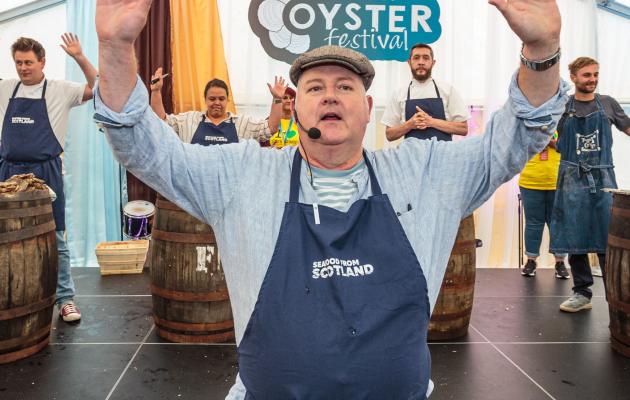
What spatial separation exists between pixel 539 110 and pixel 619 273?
6.89 ft

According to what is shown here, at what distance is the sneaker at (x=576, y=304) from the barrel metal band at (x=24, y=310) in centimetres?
326

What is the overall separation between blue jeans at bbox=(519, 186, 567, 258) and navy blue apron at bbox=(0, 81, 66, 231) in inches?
148

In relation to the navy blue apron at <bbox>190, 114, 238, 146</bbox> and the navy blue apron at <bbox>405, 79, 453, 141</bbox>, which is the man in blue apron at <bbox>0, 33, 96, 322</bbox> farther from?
the navy blue apron at <bbox>405, 79, 453, 141</bbox>

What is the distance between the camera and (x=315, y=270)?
43.3 inches

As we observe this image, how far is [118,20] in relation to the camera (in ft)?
3.26

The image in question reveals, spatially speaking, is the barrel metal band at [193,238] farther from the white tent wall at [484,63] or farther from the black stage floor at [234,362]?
the white tent wall at [484,63]

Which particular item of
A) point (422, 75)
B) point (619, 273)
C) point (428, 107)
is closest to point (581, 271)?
point (619, 273)

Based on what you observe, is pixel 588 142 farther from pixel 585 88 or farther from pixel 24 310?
pixel 24 310

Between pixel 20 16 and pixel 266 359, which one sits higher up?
pixel 20 16

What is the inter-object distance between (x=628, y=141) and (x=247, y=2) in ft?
13.2

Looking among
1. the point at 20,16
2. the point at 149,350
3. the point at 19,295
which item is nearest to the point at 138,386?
the point at 149,350

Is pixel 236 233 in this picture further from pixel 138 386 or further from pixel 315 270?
pixel 138 386

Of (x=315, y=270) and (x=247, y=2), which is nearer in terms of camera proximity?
(x=315, y=270)

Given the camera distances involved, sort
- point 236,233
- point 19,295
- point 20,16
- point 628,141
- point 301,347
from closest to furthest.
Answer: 1. point 301,347
2. point 236,233
3. point 19,295
4. point 20,16
5. point 628,141
